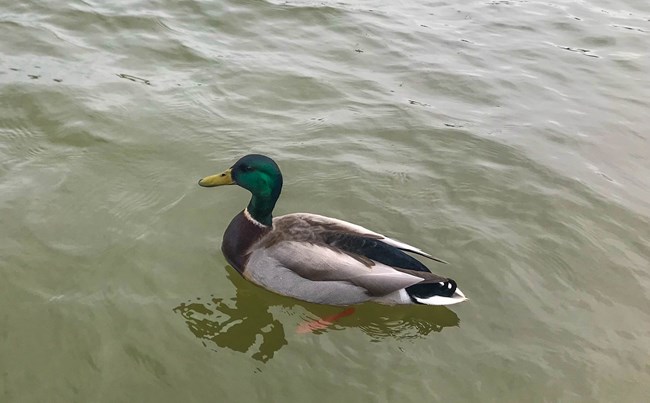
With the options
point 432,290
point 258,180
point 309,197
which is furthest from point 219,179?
point 432,290

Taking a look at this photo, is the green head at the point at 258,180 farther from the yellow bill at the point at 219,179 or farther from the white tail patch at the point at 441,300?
the white tail patch at the point at 441,300

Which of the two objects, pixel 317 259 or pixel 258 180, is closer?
pixel 317 259

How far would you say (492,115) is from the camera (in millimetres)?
8422

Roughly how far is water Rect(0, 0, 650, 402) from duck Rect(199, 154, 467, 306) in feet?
0.76

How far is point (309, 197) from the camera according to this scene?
6379 mm

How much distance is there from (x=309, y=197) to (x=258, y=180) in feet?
3.86

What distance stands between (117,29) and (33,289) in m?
5.97

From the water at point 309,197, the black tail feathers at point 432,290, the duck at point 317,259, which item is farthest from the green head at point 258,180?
the black tail feathers at point 432,290

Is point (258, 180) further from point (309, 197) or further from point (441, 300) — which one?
point (441, 300)

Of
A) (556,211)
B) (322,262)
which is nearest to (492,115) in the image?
(556,211)

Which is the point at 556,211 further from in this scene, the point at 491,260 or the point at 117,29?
the point at 117,29

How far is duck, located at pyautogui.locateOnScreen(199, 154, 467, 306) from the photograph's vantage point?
4.86 metres

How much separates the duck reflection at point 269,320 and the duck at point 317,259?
121mm

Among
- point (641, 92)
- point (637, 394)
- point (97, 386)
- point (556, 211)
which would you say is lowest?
point (97, 386)
